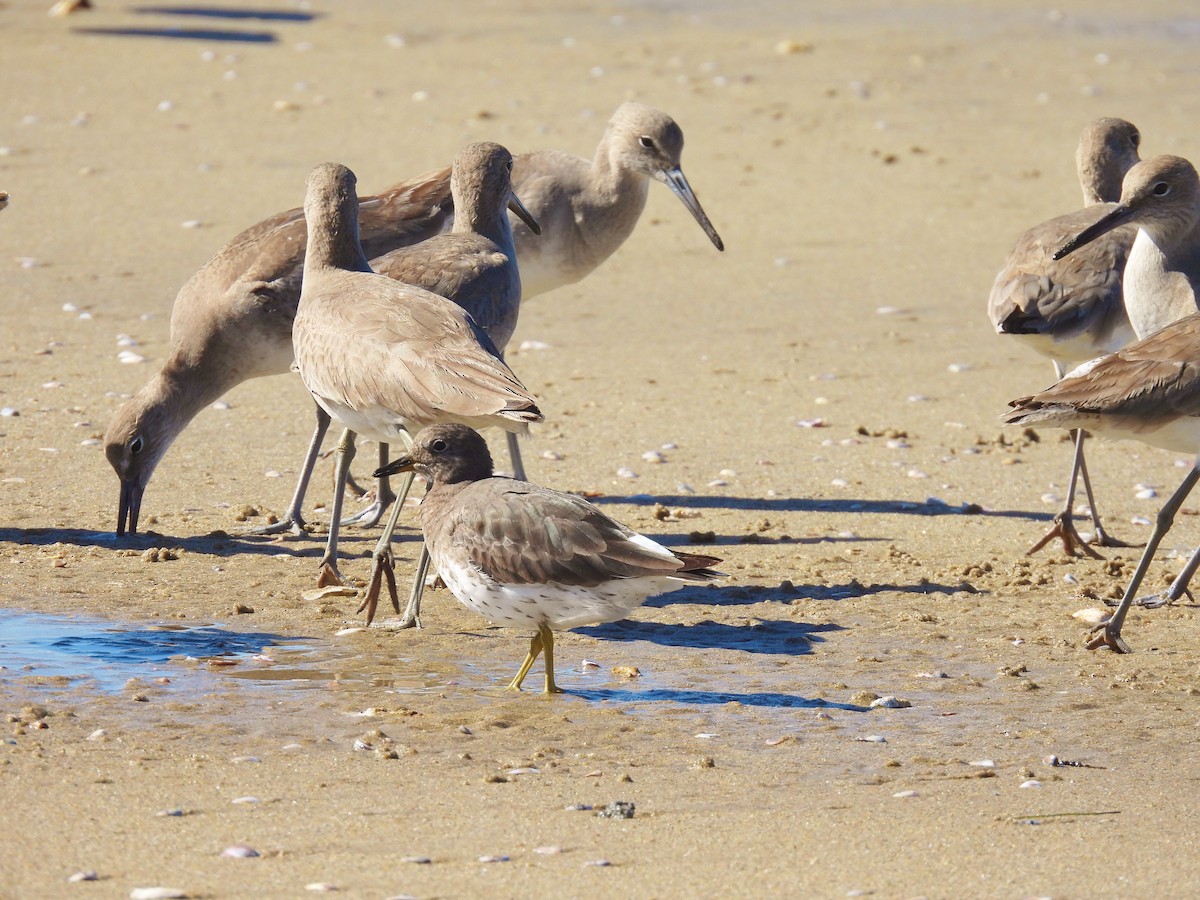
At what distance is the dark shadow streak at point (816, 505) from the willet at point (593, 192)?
166cm

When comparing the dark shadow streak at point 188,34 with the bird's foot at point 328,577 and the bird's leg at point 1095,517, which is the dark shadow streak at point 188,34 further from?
the bird's leg at point 1095,517

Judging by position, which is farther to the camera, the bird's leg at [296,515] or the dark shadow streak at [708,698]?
the bird's leg at [296,515]

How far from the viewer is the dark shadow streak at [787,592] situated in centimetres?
670

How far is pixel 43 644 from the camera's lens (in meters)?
5.86

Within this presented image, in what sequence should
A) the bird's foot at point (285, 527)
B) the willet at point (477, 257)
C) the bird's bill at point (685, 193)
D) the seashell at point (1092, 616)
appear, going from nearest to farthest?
the seashell at point (1092, 616), the willet at point (477, 257), the bird's foot at point (285, 527), the bird's bill at point (685, 193)

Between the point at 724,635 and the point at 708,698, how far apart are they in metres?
0.69

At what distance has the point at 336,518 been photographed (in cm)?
690

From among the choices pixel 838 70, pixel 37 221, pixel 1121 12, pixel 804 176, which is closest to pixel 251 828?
pixel 37 221

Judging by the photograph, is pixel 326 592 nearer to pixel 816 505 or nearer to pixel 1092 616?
pixel 816 505

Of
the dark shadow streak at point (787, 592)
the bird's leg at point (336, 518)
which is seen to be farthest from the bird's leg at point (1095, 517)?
the bird's leg at point (336, 518)

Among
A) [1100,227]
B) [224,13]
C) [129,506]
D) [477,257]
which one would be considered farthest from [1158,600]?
[224,13]

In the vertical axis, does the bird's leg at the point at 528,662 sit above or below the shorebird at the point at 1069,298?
below

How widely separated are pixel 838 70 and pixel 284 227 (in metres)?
10.0

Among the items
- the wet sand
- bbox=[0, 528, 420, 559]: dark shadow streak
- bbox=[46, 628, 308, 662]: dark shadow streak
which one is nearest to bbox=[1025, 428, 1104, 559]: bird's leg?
the wet sand
